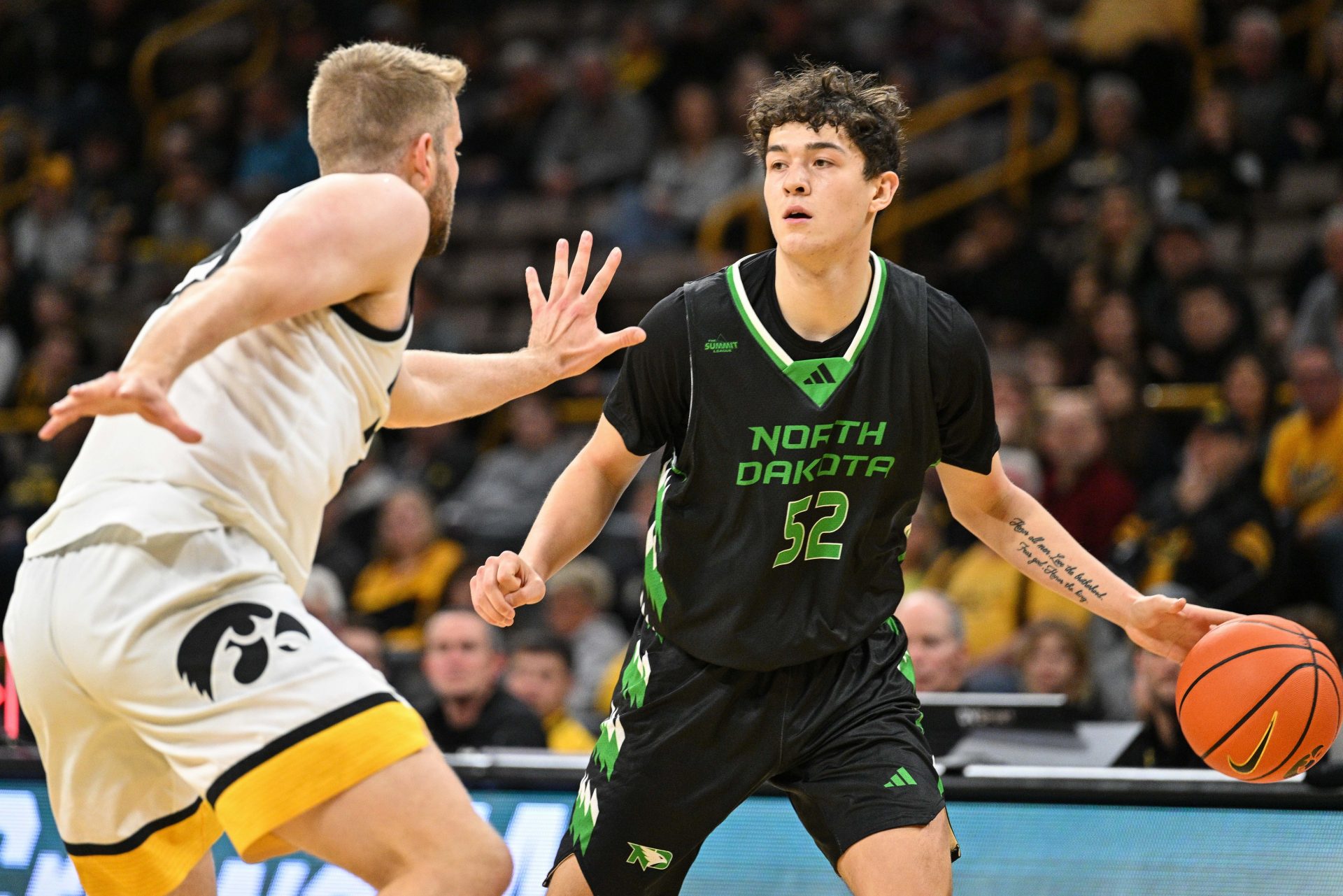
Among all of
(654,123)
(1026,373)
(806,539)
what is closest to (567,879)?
(806,539)

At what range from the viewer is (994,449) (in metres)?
3.84

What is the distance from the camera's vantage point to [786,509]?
3662 mm

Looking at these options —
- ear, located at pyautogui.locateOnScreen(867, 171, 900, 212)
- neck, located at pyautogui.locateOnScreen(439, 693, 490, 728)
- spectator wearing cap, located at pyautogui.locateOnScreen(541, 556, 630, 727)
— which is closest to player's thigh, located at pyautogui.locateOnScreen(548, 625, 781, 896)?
ear, located at pyautogui.locateOnScreen(867, 171, 900, 212)

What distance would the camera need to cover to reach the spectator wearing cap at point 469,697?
607 centimetres

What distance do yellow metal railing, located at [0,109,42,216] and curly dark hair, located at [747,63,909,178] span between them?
11313 mm

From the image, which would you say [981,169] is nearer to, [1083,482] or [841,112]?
[1083,482]

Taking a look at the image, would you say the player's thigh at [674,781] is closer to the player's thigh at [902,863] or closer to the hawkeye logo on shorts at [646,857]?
the hawkeye logo on shorts at [646,857]

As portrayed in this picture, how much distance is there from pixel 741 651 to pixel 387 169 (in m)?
1.32

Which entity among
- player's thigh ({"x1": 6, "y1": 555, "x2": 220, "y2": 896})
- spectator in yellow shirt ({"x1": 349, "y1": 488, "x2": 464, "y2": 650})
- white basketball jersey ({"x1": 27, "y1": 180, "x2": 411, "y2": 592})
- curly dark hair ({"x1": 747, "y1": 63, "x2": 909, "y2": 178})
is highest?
curly dark hair ({"x1": 747, "y1": 63, "x2": 909, "y2": 178})

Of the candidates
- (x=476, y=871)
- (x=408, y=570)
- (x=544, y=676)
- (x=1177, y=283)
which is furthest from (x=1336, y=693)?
(x=408, y=570)

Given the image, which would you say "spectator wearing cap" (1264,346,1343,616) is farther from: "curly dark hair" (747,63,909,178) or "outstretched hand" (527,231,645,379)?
"outstretched hand" (527,231,645,379)

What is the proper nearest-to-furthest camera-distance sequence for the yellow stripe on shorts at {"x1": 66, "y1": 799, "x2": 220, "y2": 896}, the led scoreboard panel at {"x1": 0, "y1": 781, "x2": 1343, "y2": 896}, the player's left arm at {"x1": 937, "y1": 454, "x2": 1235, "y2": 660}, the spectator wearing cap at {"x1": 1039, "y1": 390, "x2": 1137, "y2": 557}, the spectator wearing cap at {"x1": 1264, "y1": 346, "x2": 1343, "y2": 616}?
1. the yellow stripe on shorts at {"x1": 66, "y1": 799, "x2": 220, "y2": 896}
2. the player's left arm at {"x1": 937, "y1": 454, "x2": 1235, "y2": 660}
3. the led scoreboard panel at {"x1": 0, "y1": 781, "x2": 1343, "y2": 896}
4. the spectator wearing cap at {"x1": 1264, "y1": 346, "x2": 1343, "y2": 616}
5. the spectator wearing cap at {"x1": 1039, "y1": 390, "x2": 1137, "y2": 557}

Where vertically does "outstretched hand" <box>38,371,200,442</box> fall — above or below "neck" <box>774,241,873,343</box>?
below

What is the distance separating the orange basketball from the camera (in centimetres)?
378
